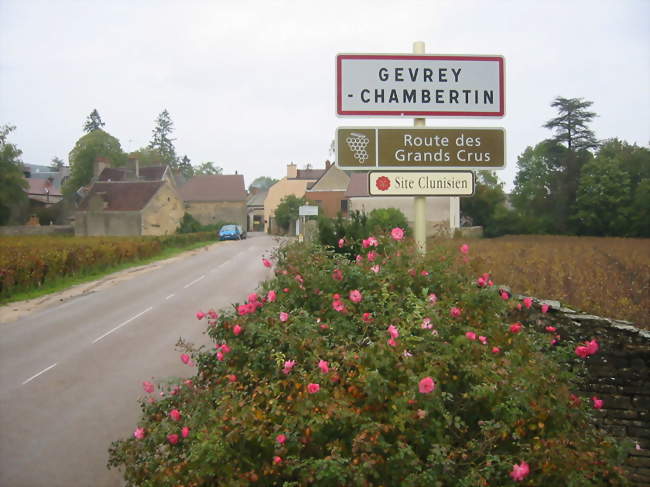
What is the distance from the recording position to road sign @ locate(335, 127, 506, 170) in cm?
471

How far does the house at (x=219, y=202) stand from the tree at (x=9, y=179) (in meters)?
20.7

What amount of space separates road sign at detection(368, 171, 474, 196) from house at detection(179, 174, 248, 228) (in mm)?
67442

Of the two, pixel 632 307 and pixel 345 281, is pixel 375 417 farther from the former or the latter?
pixel 632 307

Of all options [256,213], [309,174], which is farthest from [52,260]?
[256,213]

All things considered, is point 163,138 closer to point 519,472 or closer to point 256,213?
point 256,213

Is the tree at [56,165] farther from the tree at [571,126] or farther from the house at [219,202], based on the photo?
the tree at [571,126]

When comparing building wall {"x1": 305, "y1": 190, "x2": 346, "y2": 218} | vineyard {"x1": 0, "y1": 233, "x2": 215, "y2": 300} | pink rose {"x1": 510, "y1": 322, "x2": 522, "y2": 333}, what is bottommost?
vineyard {"x1": 0, "y1": 233, "x2": 215, "y2": 300}

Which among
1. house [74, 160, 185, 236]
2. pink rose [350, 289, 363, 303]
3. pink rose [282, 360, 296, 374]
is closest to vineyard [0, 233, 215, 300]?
pink rose [350, 289, 363, 303]

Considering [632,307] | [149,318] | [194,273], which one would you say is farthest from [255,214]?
[632,307]

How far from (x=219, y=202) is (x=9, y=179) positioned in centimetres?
2488

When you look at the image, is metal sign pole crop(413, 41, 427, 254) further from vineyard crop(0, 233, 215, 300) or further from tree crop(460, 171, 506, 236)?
tree crop(460, 171, 506, 236)

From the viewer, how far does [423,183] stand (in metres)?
4.77

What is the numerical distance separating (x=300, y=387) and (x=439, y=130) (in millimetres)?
2689

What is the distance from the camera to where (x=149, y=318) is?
43.9ft
